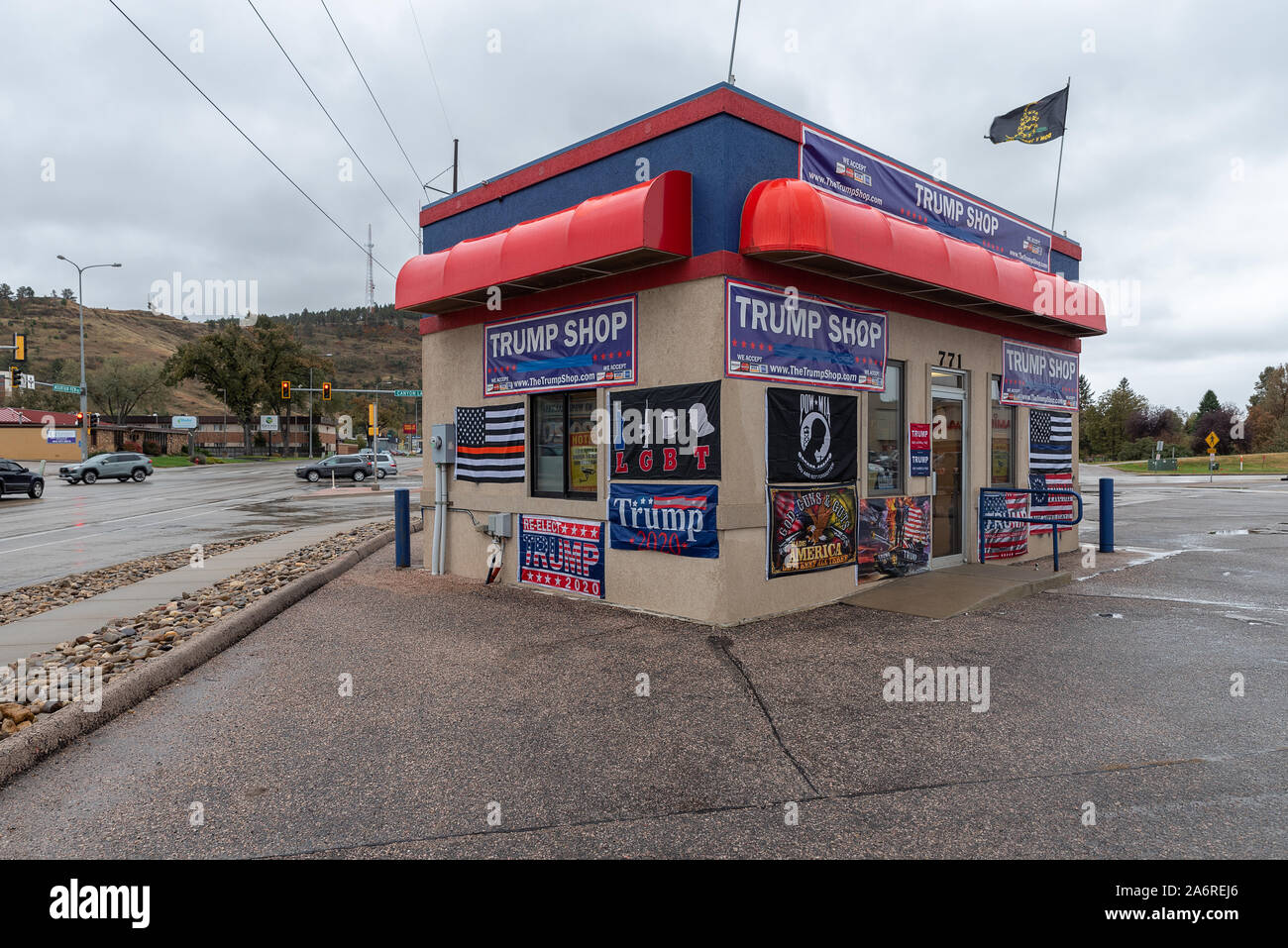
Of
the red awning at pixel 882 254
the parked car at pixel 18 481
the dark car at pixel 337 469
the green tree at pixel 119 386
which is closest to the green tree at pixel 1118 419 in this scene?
the dark car at pixel 337 469

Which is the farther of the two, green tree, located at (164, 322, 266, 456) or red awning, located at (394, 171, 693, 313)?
green tree, located at (164, 322, 266, 456)

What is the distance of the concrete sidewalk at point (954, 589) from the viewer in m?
8.26

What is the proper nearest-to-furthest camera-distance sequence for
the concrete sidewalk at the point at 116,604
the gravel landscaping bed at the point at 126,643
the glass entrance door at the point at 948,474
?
the gravel landscaping bed at the point at 126,643 → the concrete sidewalk at the point at 116,604 → the glass entrance door at the point at 948,474

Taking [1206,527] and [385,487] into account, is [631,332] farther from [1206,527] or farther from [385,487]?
[385,487]

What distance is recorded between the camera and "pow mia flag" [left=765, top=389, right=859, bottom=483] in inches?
316

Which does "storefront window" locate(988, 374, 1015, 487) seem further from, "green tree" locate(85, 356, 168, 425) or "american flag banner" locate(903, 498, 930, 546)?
"green tree" locate(85, 356, 168, 425)

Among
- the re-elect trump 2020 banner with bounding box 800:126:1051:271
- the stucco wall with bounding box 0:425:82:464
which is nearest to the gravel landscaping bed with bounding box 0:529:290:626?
the re-elect trump 2020 banner with bounding box 800:126:1051:271

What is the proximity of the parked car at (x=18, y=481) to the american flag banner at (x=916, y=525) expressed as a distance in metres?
34.2

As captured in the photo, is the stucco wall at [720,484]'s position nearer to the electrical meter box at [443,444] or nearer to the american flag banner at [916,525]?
the american flag banner at [916,525]

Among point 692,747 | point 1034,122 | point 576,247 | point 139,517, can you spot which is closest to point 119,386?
point 139,517

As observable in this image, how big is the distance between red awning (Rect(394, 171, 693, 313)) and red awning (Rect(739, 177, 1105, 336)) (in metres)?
0.77

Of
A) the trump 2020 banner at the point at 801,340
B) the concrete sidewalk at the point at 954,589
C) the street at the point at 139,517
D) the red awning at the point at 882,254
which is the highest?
the red awning at the point at 882,254
